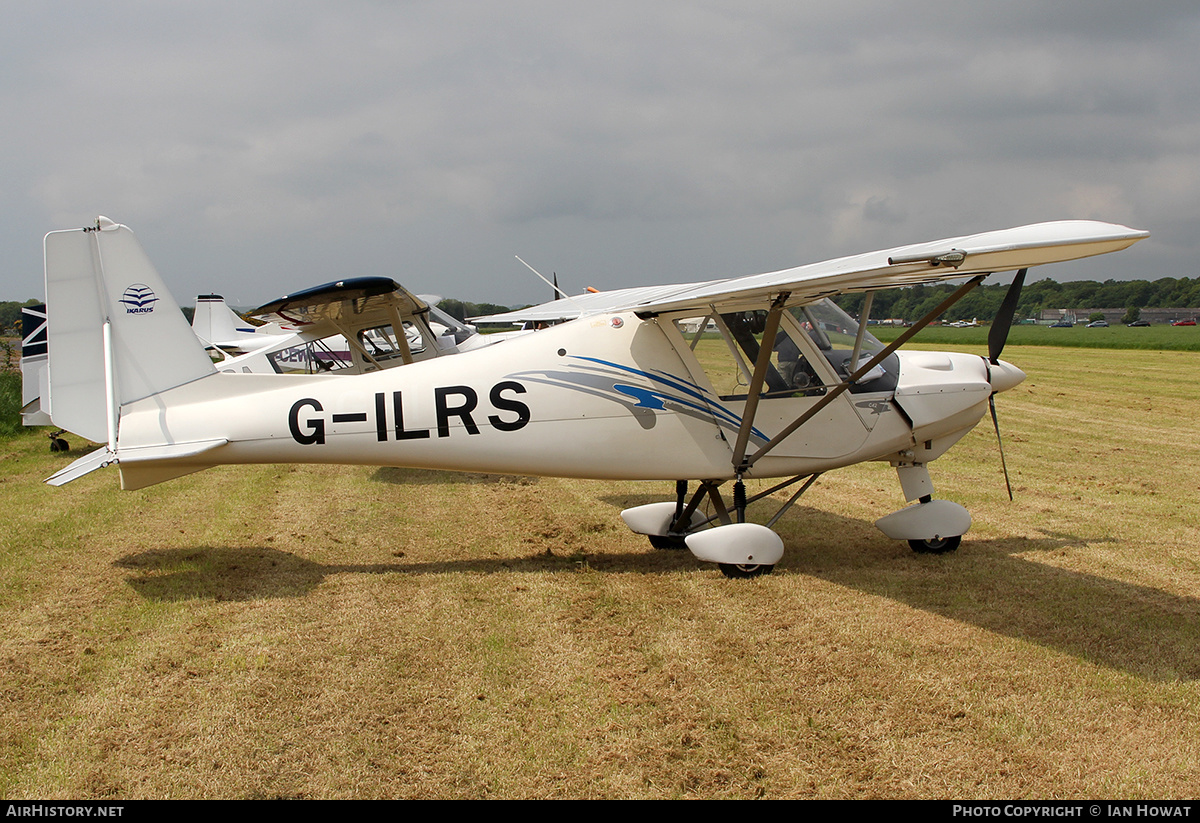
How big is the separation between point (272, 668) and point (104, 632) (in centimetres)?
134

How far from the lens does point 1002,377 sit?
6.50 m

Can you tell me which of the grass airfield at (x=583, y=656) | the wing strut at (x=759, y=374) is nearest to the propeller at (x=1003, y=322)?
the grass airfield at (x=583, y=656)

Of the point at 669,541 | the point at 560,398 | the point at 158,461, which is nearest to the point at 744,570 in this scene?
the point at 669,541

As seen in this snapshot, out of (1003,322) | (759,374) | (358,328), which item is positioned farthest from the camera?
(358,328)

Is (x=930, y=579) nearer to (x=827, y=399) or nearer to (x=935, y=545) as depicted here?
(x=935, y=545)

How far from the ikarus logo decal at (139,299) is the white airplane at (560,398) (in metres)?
0.01

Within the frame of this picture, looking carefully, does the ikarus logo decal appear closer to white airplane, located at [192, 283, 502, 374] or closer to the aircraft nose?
white airplane, located at [192, 283, 502, 374]

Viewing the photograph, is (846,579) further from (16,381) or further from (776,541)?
(16,381)

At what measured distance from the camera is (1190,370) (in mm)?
22797

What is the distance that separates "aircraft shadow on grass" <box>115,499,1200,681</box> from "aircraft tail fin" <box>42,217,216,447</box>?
1382 mm

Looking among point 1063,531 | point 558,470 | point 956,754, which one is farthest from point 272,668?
point 1063,531

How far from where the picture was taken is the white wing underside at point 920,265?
12.6ft

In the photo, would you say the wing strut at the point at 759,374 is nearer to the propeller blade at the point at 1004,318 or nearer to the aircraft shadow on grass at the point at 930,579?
the aircraft shadow on grass at the point at 930,579

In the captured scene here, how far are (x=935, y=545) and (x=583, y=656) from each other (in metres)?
3.41
